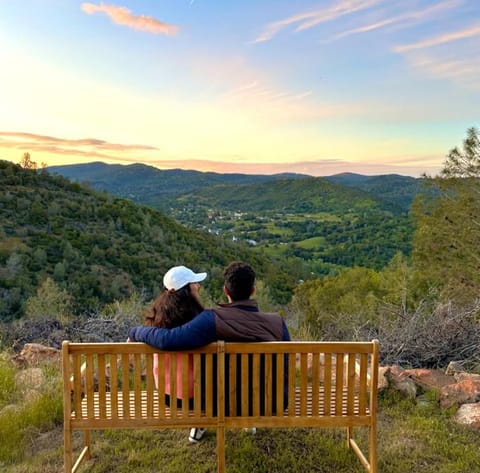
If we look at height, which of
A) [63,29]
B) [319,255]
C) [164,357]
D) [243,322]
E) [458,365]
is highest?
[63,29]

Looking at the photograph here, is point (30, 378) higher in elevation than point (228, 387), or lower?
lower

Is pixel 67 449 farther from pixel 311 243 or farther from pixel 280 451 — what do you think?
pixel 311 243

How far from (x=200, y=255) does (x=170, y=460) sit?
2790 centimetres

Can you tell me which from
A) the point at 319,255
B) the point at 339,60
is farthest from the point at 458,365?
the point at 319,255

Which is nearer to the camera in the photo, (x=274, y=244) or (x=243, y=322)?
(x=243, y=322)

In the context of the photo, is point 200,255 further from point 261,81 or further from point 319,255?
point 319,255

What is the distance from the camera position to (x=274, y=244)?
191 feet

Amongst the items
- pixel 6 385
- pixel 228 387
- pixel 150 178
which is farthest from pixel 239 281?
pixel 150 178

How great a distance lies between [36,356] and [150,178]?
97.9m

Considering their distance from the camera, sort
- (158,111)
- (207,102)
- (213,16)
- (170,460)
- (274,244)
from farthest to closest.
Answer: (274,244)
(158,111)
(207,102)
(213,16)
(170,460)

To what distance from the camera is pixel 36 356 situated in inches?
178

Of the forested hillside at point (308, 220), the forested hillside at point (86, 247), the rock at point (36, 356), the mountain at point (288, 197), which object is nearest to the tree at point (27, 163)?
the forested hillside at point (86, 247)

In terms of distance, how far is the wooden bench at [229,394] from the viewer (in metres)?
2.43

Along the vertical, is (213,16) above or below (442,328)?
above
